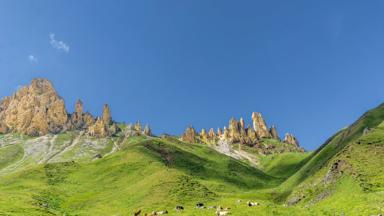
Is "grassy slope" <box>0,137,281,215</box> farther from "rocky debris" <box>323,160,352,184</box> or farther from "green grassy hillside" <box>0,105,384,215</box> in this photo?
"rocky debris" <box>323,160,352,184</box>

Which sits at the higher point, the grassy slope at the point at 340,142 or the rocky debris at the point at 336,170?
the grassy slope at the point at 340,142

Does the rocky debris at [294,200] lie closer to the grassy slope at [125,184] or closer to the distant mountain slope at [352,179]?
the distant mountain slope at [352,179]

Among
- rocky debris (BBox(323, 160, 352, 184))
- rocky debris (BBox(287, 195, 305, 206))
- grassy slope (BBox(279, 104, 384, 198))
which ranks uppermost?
grassy slope (BBox(279, 104, 384, 198))

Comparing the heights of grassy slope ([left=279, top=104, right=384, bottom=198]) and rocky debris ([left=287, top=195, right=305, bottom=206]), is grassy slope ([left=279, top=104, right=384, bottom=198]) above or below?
above

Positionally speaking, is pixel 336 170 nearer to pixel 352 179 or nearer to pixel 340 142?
pixel 352 179

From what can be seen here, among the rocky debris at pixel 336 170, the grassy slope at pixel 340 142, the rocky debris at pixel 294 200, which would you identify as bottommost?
the rocky debris at pixel 294 200

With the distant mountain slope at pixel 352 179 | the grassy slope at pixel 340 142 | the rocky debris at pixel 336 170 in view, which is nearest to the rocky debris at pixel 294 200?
the distant mountain slope at pixel 352 179

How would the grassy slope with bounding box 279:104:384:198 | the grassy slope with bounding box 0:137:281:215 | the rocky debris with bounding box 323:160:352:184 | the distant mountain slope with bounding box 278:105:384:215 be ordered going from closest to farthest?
1. the distant mountain slope with bounding box 278:105:384:215
2. the grassy slope with bounding box 0:137:281:215
3. the rocky debris with bounding box 323:160:352:184
4. the grassy slope with bounding box 279:104:384:198

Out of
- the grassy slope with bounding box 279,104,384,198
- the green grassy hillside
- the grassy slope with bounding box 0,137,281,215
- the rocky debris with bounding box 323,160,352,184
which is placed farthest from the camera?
the grassy slope with bounding box 279,104,384,198

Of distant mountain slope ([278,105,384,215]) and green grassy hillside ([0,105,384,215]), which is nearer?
green grassy hillside ([0,105,384,215])

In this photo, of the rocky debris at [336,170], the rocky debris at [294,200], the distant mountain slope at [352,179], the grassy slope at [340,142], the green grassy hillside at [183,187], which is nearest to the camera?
the green grassy hillside at [183,187]

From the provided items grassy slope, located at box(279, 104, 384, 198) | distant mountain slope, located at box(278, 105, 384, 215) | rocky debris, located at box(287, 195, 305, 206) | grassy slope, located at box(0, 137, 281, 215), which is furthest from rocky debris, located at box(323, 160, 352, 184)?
grassy slope, located at box(279, 104, 384, 198)

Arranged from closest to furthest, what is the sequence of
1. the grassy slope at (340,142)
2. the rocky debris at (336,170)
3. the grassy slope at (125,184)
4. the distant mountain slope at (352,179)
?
the distant mountain slope at (352,179) → the grassy slope at (125,184) → the rocky debris at (336,170) → the grassy slope at (340,142)

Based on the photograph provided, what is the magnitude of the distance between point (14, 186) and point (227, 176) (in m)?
91.4
